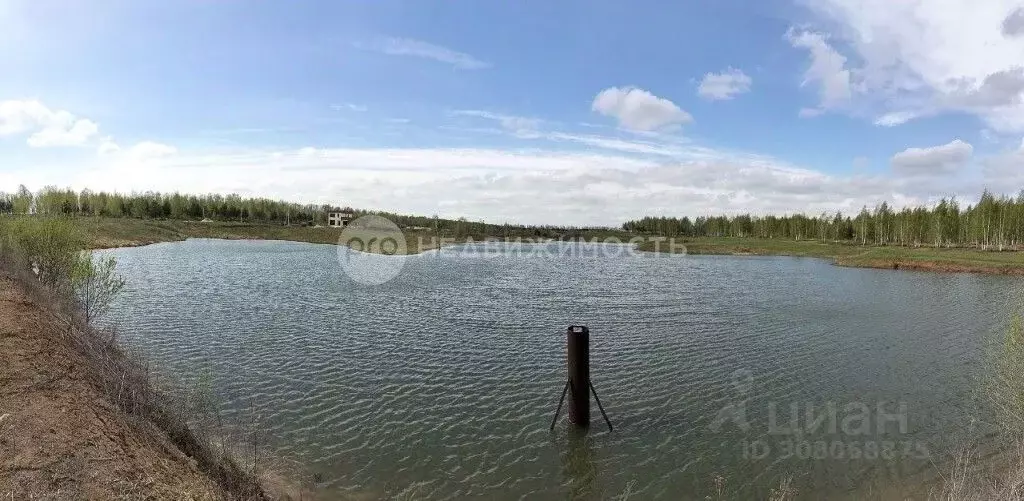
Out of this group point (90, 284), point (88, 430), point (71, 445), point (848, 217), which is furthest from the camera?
point (848, 217)

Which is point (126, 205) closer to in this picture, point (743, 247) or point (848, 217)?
point (743, 247)

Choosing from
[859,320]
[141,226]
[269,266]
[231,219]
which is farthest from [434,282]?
[231,219]

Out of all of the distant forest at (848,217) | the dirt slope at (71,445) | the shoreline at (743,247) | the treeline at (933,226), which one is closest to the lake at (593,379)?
the dirt slope at (71,445)

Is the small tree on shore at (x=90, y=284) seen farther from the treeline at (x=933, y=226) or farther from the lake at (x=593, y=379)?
the treeline at (x=933, y=226)

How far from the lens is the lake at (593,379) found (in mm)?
12406

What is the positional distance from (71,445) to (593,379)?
47.6 feet

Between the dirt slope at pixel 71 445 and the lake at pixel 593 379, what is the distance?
11.1 feet

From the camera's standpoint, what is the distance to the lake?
1241 cm

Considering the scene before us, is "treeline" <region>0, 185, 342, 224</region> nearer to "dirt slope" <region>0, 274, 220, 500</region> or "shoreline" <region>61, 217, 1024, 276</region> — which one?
"shoreline" <region>61, 217, 1024, 276</region>

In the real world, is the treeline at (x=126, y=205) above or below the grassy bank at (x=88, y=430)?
above

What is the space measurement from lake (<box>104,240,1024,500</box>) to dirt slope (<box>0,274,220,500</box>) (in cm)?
338

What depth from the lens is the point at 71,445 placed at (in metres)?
8.77

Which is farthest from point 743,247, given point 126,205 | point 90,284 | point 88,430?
point 126,205

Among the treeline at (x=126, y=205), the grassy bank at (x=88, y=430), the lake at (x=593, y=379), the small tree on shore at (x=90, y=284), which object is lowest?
the lake at (x=593, y=379)
